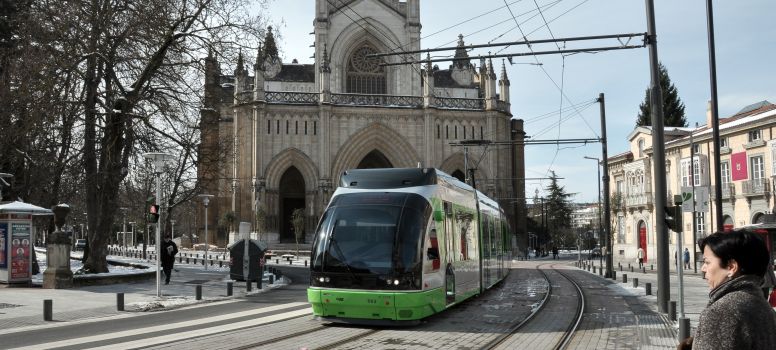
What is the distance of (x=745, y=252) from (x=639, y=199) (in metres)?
49.1

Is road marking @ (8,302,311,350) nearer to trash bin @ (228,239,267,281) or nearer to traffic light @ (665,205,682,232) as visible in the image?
traffic light @ (665,205,682,232)

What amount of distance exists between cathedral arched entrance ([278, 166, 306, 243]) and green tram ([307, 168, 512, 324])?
47.5 m

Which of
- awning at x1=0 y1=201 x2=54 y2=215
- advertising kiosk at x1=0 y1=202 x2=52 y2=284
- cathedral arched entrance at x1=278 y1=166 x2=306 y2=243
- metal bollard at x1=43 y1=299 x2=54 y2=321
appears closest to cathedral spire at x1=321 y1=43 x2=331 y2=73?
cathedral arched entrance at x1=278 y1=166 x2=306 y2=243

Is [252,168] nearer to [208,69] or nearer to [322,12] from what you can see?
[322,12]

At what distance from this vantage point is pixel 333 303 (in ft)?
35.2

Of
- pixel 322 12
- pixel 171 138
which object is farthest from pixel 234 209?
pixel 171 138

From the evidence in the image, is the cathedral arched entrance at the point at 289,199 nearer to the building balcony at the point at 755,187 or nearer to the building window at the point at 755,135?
the building balcony at the point at 755,187

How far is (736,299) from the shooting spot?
298 cm

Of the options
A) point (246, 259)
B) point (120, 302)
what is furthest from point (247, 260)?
point (120, 302)

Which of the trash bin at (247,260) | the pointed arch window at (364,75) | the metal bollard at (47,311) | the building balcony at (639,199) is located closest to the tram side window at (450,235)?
the metal bollard at (47,311)

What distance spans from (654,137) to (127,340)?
413 inches

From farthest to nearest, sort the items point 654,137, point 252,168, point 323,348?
1. point 252,168
2. point 654,137
3. point 323,348

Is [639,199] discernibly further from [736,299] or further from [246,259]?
[736,299]

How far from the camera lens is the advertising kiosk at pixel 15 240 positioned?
19000 millimetres
